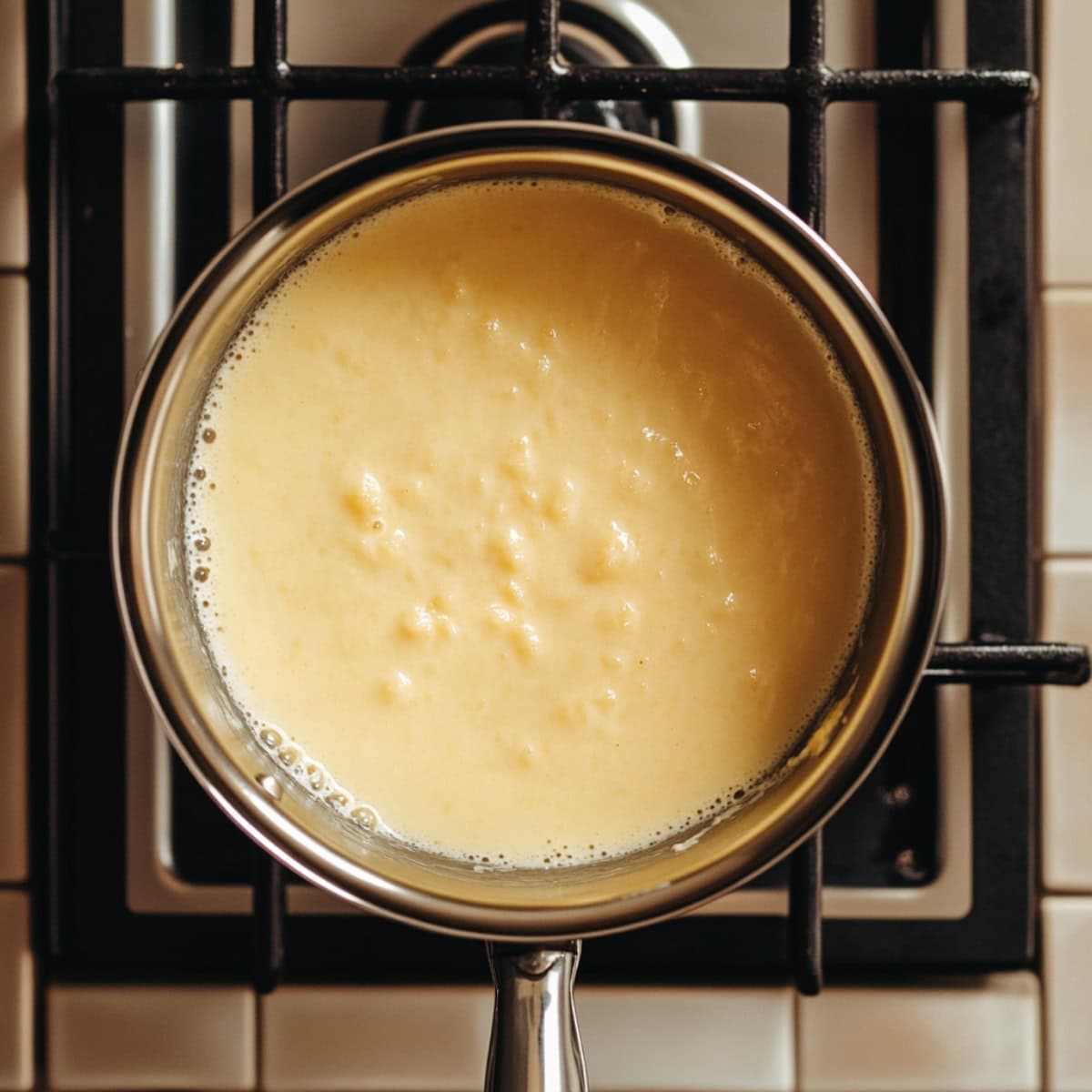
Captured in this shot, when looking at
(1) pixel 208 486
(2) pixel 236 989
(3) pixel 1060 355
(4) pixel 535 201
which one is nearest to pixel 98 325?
(1) pixel 208 486

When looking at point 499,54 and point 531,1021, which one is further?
point 499,54

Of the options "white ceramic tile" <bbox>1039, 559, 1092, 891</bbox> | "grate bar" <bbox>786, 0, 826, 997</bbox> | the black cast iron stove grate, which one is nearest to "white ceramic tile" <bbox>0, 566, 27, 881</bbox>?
the black cast iron stove grate

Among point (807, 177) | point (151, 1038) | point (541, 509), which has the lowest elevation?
point (151, 1038)

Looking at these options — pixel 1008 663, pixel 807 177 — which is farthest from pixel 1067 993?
pixel 807 177

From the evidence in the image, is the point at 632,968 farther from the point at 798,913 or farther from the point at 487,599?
the point at 487,599

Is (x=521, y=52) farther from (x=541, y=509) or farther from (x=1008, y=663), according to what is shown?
(x=1008, y=663)

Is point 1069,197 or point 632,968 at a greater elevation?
point 1069,197
